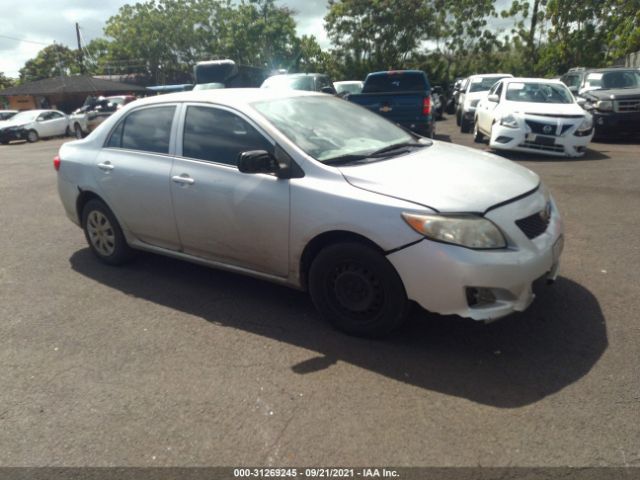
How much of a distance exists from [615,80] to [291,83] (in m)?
8.27

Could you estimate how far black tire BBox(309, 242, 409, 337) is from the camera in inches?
128

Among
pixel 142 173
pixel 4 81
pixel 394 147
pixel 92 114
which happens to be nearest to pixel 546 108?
pixel 394 147

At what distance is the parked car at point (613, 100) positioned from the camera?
11.8 m

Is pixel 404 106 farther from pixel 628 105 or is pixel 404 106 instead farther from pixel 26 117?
pixel 26 117

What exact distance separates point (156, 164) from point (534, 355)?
3.22 metres

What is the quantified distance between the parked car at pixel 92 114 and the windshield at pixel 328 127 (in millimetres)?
19228

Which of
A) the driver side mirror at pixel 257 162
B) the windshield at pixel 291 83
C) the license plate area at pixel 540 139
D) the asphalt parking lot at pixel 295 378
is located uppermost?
the windshield at pixel 291 83

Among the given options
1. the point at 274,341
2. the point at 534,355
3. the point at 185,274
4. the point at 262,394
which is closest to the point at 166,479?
the point at 262,394

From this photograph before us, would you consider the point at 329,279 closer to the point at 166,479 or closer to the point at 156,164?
the point at 166,479

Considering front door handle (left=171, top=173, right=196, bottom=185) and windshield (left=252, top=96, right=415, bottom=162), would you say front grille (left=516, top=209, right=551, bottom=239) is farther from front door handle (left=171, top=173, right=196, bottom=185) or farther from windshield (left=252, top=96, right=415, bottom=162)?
front door handle (left=171, top=173, right=196, bottom=185)

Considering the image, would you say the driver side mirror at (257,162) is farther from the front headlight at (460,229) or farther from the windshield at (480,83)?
the windshield at (480,83)

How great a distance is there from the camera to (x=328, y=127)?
4.02 metres

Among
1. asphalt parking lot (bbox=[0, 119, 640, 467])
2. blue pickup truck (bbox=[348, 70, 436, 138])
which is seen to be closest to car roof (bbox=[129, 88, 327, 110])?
asphalt parking lot (bbox=[0, 119, 640, 467])

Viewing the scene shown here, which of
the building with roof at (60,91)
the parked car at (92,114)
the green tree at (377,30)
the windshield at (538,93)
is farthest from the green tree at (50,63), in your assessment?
the windshield at (538,93)
